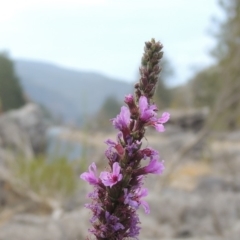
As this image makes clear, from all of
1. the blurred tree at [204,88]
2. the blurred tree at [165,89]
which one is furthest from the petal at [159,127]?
the blurred tree at [165,89]

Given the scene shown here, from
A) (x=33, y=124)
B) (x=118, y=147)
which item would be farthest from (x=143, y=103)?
(x=33, y=124)

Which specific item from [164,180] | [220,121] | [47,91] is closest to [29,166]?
[164,180]

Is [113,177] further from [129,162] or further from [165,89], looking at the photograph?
[165,89]

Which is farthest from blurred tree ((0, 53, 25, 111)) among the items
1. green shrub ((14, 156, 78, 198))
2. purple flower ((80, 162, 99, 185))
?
purple flower ((80, 162, 99, 185))

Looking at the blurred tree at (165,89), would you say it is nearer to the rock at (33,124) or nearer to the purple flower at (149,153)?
the rock at (33,124)

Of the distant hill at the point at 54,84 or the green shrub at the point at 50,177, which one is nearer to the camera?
the green shrub at the point at 50,177

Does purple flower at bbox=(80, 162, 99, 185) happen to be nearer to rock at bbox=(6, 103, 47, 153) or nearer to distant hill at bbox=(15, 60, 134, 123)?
distant hill at bbox=(15, 60, 134, 123)

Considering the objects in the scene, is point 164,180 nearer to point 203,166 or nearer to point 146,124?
point 203,166
